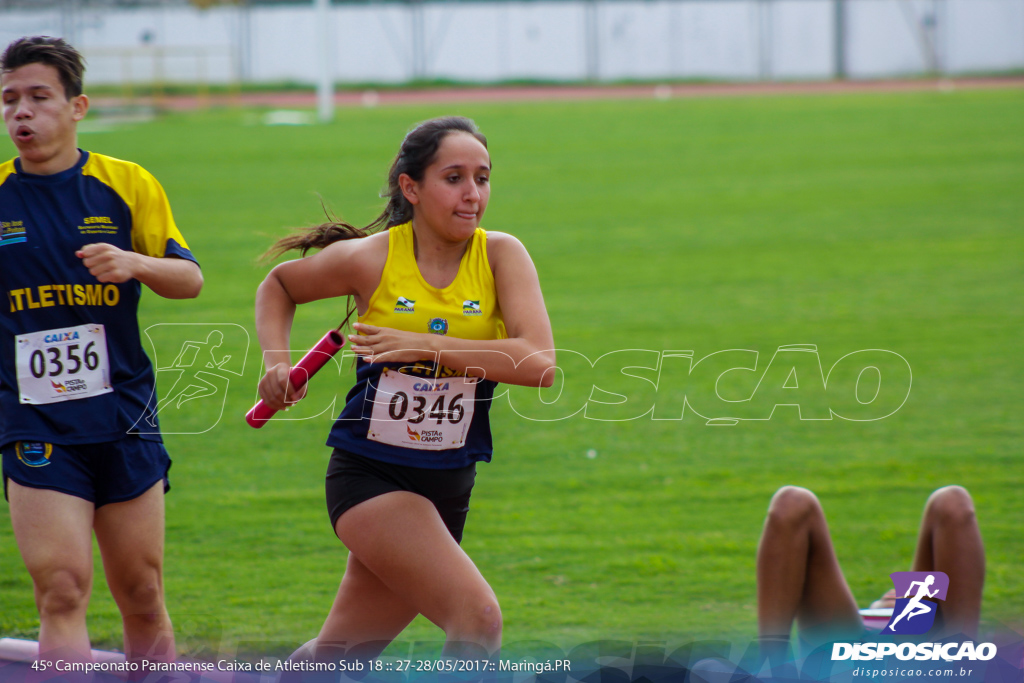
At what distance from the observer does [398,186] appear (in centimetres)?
283

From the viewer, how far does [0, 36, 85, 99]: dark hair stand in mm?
2783

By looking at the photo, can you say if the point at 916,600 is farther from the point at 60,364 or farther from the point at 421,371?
the point at 60,364

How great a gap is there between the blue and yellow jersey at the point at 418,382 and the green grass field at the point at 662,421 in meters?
1.37

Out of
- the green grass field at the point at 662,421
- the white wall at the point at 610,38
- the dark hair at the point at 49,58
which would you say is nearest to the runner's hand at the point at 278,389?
the dark hair at the point at 49,58

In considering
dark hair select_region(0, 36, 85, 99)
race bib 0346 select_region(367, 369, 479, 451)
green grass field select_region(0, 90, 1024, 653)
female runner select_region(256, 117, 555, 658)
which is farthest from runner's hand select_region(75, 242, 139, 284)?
green grass field select_region(0, 90, 1024, 653)

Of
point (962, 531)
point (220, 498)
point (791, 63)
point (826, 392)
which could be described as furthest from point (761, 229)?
point (791, 63)

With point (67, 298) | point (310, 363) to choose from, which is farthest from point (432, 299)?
point (67, 298)

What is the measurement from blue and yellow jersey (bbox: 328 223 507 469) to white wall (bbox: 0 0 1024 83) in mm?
46801

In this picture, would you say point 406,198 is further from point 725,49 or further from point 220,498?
point 725,49

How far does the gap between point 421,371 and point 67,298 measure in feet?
3.15

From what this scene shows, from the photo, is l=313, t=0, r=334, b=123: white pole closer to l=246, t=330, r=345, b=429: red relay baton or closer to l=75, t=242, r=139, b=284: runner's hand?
l=75, t=242, r=139, b=284: runner's hand

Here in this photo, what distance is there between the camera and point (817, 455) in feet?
19.5

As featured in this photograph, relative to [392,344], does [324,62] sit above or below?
above

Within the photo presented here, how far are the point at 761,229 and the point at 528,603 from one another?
9.75 meters
